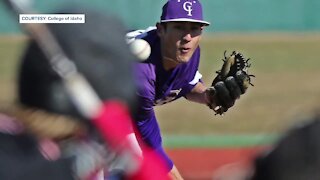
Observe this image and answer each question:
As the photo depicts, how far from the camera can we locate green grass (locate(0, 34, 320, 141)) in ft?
40.0

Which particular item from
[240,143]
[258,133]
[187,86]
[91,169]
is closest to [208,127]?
[258,133]

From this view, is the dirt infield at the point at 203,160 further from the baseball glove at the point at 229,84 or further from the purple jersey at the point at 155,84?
the purple jersey at the point at 155,84

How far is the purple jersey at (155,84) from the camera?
5.68m

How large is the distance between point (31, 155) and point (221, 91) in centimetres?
444

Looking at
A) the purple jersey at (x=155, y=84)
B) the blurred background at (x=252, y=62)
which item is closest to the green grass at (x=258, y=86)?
the blurred background at (x=252, y=62)

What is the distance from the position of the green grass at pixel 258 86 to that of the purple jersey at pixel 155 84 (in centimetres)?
76

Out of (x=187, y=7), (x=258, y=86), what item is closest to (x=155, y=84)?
(x=187, y=7)

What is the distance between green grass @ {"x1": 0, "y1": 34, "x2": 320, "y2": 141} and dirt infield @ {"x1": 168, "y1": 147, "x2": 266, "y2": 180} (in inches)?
24.3

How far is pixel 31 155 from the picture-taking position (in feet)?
5.90

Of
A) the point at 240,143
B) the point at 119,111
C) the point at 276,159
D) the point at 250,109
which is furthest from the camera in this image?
the point at 250,109

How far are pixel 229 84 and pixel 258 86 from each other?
10.6 meters

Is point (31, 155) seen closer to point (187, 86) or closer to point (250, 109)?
point (187, 86)

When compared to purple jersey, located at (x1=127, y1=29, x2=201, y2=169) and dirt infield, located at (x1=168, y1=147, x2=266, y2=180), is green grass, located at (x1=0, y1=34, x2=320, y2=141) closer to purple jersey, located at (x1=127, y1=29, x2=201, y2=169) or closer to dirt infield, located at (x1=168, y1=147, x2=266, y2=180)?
dirt infield, located at (x1=168, y1=147, x2=266, y2=180)

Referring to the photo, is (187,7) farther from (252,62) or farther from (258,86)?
(252,62)
